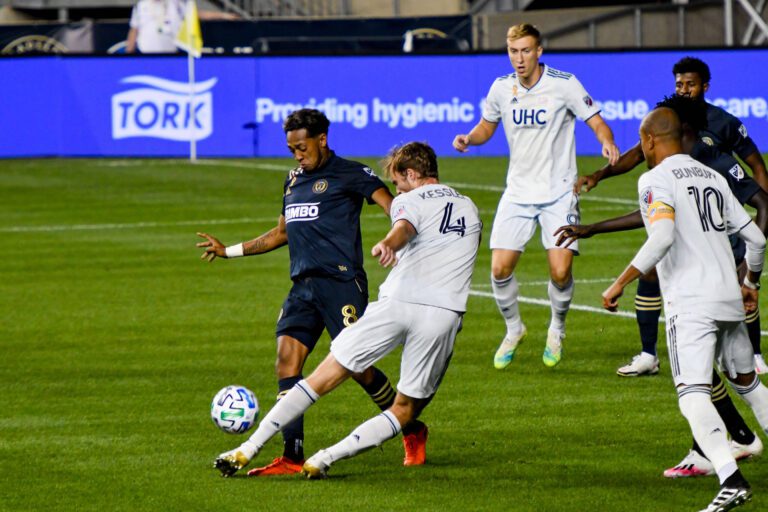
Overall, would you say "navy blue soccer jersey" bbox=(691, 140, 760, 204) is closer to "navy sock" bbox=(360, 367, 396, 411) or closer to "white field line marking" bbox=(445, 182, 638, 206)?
"navy sock" bbox=(360, 367, 396, 411)

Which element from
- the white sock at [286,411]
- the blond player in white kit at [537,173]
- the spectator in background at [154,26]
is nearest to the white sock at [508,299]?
the blond player in white kit at [537,173]

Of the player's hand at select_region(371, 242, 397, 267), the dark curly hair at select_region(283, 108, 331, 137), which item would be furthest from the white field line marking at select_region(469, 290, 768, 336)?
the player's hand at select_region(371, 242, 397, 267)

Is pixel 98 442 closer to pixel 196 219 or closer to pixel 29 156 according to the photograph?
pixel 196 219

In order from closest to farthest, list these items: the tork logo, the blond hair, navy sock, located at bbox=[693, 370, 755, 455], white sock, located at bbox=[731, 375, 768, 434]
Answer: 1. white sock, located at bbox=[731, 375, 768, 434]
2. navy sock, located at bbox=[693, 370, 755, 455]
3. the blond hair
4. the tork logo

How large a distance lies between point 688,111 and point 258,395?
444 centimetres

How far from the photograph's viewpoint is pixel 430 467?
30.6ft

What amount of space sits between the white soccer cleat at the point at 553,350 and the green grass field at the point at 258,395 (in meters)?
0.12

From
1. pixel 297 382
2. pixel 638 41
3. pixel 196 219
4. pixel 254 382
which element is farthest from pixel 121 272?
pixel 638 41

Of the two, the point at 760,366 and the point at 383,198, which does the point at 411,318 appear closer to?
the point at 383,198

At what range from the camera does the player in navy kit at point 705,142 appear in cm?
1110

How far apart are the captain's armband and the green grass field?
156 cm

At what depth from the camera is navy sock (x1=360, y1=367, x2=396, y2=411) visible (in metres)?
9.50

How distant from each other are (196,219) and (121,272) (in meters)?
5.07

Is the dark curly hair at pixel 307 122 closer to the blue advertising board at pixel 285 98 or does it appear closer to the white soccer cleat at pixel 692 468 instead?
the white soccer cleat at pixel 692 468
